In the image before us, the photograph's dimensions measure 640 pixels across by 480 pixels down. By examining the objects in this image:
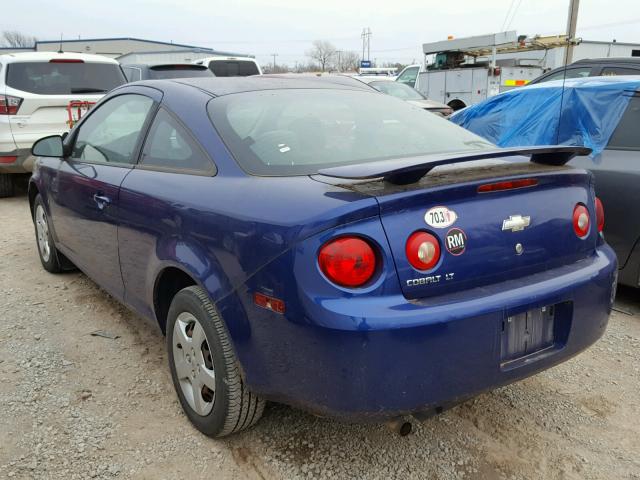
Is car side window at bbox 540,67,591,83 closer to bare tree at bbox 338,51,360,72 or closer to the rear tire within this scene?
the rear tire

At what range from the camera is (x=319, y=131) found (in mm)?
2756

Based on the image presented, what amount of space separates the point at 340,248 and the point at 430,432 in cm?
120

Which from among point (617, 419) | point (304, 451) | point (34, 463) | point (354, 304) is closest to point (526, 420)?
point (617, 419)

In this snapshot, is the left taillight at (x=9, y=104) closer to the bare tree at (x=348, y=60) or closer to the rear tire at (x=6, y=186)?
the rear tire at (x=6, y=186)

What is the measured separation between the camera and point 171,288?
293cm

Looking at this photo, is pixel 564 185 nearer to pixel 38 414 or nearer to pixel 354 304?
pixel 354 304

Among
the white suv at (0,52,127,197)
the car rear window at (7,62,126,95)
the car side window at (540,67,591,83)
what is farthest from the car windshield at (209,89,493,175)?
the car rear window at (7,62,126,95)

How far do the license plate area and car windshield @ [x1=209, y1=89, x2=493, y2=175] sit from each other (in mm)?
910

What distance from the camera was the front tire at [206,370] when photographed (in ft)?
7.81

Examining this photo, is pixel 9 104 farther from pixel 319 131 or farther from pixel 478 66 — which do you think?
pixel 478 66

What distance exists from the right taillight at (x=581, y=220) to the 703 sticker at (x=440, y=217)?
2.23ft

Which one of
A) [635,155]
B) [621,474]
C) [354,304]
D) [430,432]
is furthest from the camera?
[635,155]

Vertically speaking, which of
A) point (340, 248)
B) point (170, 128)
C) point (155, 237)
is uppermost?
point (170, 128)

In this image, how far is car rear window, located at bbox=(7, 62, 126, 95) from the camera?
734 centimetres
